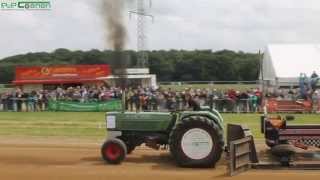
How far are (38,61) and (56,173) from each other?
61729mm

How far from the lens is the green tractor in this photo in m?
10.3

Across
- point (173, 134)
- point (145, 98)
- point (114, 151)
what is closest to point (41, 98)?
point (145, 98)

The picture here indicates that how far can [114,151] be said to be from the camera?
11.0 m

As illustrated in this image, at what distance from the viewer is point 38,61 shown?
70.5m

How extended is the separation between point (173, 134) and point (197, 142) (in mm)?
405

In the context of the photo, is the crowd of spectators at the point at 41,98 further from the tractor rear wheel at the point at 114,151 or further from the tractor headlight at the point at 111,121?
the tractor rear wheel at the point at 114,151

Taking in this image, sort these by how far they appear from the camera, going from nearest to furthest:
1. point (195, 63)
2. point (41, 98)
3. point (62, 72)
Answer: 1. point (41, 98)
2. point (62, 72)
3. point (195, 63)

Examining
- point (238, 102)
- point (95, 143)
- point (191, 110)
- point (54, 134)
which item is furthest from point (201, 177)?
point (238, 102)

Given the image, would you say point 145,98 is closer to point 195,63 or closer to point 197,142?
point 197,142

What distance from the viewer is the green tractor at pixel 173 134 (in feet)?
33.8

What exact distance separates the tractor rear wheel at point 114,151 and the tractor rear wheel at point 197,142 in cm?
97

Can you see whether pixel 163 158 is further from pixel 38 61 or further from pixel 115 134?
pixel 38 61

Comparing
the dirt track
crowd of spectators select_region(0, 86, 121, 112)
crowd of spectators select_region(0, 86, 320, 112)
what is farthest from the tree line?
the dirt track

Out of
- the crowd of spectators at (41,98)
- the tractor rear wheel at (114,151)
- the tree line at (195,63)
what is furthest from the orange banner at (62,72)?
the tractor rear wheel at (114,151)
